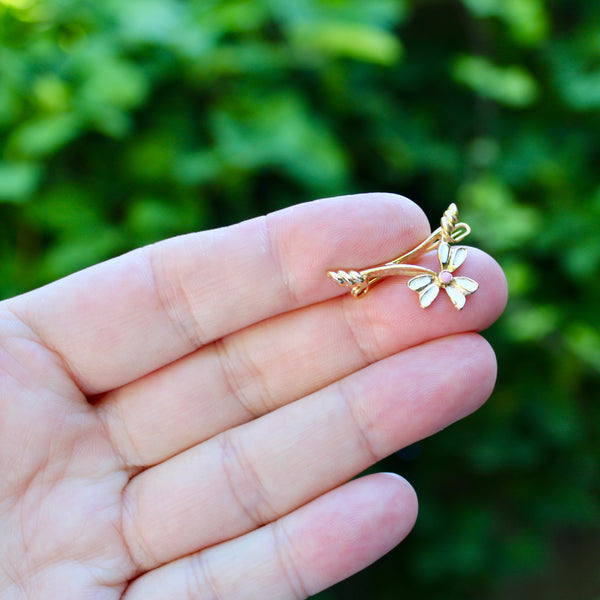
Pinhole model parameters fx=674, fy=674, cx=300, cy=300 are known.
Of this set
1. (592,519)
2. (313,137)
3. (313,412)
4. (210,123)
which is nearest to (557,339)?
(592,519)

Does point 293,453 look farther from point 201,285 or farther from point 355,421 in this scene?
point 201,285

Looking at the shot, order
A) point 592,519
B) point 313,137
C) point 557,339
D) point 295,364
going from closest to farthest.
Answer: point 295,364
point 313,137
point 557,339
point 592,519

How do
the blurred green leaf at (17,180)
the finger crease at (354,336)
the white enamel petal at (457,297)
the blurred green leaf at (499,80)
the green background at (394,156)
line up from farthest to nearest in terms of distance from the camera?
the blurred green leaf at (499,80)
the green background at (394,156)
the blurred green leaf at (17,180)
the finger crease at (354,336)
the white enamel petal at (457,297)

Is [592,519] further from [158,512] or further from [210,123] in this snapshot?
[210,123]

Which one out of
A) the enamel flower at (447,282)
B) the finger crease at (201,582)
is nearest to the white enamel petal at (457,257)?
the enamel flower at (447,282)

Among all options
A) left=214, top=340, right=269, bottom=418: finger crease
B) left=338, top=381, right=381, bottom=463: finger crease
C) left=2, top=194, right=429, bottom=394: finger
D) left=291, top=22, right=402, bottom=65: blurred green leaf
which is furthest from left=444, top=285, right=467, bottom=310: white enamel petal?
left=291, top=22, right=402, bottom=65: blurred green leaf

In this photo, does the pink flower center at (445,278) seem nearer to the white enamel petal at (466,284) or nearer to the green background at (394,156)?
the white enamel petal at (466,284)
